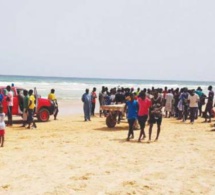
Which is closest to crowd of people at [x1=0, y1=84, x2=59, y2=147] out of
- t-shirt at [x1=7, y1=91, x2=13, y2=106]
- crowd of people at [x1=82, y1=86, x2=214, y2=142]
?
t-shirt at [x1=7, y1=91, x2=13, y2=106]

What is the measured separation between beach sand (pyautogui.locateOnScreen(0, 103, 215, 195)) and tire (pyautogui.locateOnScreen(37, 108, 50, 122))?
11.6ft

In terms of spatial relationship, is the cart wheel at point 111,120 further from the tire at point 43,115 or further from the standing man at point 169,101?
the standing man at point 169,101

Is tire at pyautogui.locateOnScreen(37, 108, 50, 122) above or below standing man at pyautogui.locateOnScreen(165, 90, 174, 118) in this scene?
below

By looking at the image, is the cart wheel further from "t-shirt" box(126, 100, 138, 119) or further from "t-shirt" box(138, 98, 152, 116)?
"t-shirt" box(138, 98, 152, 116)

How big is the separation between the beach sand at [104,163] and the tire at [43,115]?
354 centimetres

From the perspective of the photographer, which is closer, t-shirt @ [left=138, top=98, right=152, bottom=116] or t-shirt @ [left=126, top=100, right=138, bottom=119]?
t-shirt @ [left=138, top=98, right=152, bottom=116]

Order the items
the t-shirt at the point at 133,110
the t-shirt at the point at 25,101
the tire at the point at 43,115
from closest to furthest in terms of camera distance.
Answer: the t-shirt at the point at 133,110
the t-shirt at the point at 25,101
the tire at the point at 43,115

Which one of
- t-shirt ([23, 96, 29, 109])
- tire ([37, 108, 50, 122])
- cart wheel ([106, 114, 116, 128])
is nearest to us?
t-shirt ([23, 96, 29, 109])

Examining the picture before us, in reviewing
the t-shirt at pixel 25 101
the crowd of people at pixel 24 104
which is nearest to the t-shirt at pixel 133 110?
the crowd of people at pixel 24 104

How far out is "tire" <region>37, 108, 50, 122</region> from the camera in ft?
57.2

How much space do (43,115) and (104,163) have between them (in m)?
9.08

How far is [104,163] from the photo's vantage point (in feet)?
29.2

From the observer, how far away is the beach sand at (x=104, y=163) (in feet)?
23.2

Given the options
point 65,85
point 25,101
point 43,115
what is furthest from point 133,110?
point 65,85
